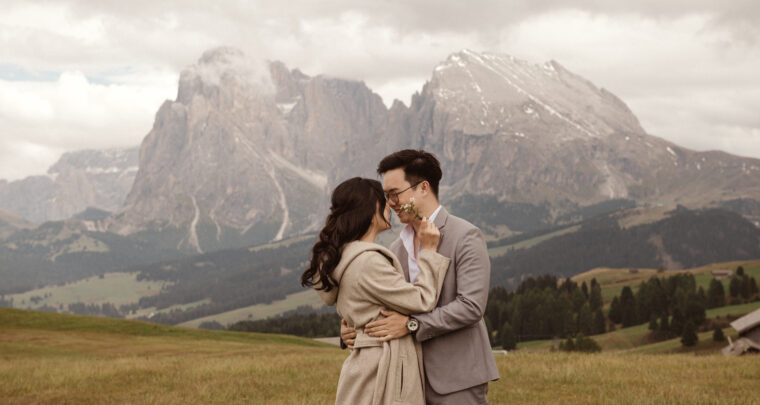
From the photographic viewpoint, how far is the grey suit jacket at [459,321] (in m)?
7.58

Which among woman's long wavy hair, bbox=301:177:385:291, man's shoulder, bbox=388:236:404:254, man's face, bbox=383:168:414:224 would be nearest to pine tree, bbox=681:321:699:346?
man's shoulder, bbox=388:236:404:254

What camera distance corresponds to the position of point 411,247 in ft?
27.7

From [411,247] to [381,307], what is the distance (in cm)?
109

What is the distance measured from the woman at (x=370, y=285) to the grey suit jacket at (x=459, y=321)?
20cm

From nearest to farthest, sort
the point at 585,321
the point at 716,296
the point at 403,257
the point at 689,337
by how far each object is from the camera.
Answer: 1. the point at 403,257
2. the point at 689,337
3. the point at 585,321
4. the point at 716,296

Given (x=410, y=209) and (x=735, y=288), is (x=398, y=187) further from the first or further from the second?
(x=735, y=288)

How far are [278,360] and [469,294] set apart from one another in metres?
22.6

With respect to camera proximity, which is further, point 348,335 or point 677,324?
point 677,324

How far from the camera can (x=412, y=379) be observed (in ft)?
24.8

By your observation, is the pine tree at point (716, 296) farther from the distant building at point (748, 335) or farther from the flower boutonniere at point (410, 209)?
the flower boutonniere at point (410, 209)

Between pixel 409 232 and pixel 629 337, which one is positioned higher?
pixel 409 232

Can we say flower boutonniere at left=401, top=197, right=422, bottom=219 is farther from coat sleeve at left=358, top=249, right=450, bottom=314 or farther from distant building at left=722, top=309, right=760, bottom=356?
distant building at left=722, top=309, right=760, bottom=356

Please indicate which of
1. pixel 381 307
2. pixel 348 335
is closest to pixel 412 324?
pixel 381 307

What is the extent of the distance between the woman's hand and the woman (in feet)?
0.04
